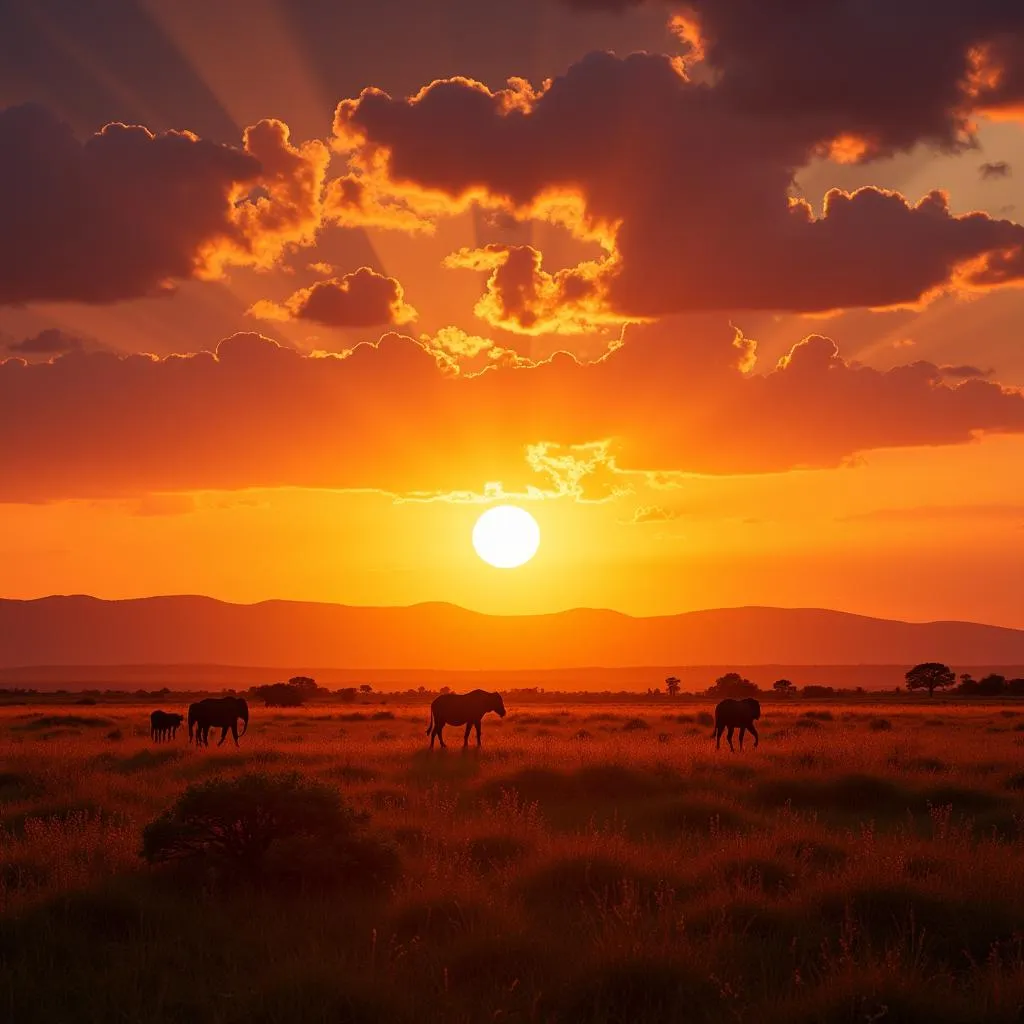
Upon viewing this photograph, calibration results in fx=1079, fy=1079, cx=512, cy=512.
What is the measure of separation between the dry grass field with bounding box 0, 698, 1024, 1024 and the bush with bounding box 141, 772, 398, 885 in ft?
0.48

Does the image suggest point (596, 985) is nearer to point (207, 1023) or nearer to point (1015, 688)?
point (207, 1023)

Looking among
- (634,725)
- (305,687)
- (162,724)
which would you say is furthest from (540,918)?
(305,687)

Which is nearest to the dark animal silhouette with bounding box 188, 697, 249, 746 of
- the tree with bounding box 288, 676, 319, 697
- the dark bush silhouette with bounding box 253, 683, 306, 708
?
the dark bush silhouette with bounding box 253, 683, 306, 708

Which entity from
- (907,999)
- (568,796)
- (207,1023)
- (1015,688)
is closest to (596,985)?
(907,999)

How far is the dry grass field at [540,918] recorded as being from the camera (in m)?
8.95

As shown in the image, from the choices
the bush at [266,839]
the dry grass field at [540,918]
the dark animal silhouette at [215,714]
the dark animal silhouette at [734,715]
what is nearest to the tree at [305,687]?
the dark animal silhouette at [215,714]

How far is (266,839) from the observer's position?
43.8ft

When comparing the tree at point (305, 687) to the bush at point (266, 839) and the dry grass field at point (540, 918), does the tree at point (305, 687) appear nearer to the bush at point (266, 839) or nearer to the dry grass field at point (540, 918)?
the dry grass field at point (540, 918)

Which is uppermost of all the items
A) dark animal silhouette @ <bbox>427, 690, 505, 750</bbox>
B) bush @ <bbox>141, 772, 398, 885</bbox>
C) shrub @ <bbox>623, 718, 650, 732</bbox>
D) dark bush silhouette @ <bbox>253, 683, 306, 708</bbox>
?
dark animal silhouette @ <bbox>427, 690, 505, 750</bbox>

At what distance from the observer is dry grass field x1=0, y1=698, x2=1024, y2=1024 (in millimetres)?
8945

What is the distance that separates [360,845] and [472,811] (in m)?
6.02

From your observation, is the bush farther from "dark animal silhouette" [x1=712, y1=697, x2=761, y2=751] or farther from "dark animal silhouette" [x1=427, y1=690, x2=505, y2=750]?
"dark animal silhouette" [x1=712, y1=697, x2=761, y2=751]

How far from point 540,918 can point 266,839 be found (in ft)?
12.6

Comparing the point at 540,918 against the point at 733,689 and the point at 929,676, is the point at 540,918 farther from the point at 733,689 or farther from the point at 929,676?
the point at 929,676
